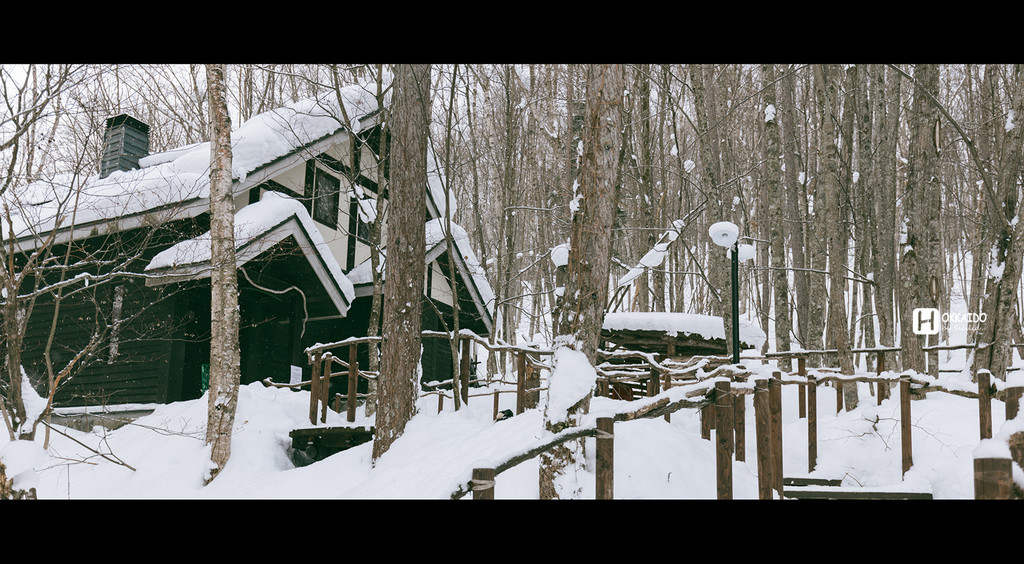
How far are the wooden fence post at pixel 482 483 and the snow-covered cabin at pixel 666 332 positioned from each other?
32.5 feet

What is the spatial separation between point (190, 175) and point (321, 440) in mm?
5478

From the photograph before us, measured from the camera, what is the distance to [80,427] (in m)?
12.9

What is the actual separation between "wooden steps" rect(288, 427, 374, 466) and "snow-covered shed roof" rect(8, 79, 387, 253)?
13.1ft

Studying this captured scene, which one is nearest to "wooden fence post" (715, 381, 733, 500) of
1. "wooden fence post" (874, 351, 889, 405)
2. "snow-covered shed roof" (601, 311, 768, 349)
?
"wooden fence post" (874, 351, 889, 405)

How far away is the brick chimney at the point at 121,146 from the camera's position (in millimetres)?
15008

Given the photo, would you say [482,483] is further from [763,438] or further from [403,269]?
[403,269]

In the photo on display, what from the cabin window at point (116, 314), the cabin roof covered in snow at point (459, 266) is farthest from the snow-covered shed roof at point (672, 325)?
the cabin window at point (116, 314)

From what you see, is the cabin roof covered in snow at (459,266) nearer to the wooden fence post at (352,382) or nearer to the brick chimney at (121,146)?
the wooden fence post at (352,382)

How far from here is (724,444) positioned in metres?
4.87
